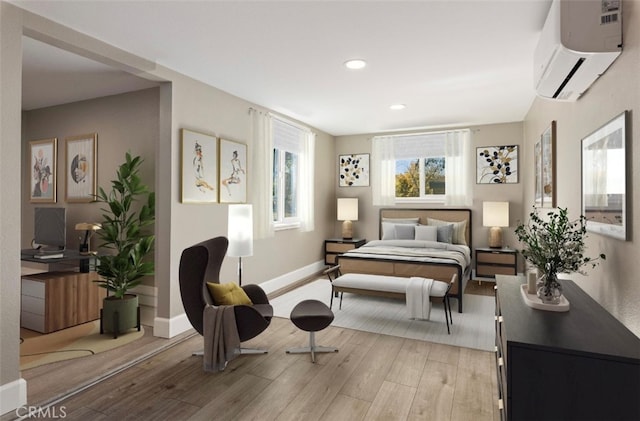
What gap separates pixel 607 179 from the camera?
→ 1840mm

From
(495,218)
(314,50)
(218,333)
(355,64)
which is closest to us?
(218,333)

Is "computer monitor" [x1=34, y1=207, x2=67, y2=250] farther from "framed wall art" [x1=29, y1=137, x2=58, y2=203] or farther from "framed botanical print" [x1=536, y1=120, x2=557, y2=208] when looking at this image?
"framed botanical print" [x1=536, y1=120, x2=557, y2=208]

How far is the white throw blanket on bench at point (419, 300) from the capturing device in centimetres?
359

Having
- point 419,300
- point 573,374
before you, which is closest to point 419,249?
point 419,300

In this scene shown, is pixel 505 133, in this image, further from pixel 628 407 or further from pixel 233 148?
pixel 628 407

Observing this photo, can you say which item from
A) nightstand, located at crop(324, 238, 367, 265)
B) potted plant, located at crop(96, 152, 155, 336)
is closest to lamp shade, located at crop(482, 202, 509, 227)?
nightstand, located at crop(324, 238, 367, 265)

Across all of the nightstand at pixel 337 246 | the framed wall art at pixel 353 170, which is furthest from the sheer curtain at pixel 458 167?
the nightstand at pixel 337 246

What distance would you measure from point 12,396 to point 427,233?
4.87 m

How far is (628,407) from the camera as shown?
4.01 ft

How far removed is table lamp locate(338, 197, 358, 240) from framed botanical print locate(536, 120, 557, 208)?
3204 millimetres

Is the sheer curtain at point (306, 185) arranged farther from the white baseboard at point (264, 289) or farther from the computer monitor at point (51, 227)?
the computer monitor at point (51, 227)

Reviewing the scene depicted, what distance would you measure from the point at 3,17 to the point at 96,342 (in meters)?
2.66

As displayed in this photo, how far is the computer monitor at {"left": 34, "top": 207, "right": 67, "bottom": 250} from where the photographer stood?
4.12 metres

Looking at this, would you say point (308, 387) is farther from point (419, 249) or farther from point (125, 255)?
point (419, 249)
